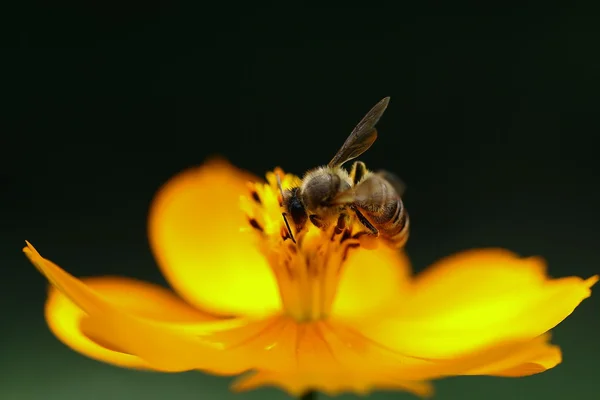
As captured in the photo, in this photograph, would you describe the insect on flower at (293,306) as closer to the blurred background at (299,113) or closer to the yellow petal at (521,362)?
the yellow petal at (521,362)

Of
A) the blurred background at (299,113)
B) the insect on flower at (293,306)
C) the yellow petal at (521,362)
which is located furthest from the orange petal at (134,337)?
the blurred background at (299,113)

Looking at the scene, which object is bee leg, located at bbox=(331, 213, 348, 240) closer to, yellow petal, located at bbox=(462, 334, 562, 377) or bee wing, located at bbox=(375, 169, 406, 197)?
bee wing, located at bbox=(375, 169, 406, 197)

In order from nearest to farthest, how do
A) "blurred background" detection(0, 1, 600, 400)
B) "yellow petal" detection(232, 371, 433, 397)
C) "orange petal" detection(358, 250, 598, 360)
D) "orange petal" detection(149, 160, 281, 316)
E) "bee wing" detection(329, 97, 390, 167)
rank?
"yellow petal" detection(232, 371, 433, 397), "orange petal" detection(358, 250, 598, 360), "bee wing" detection(329, 97, 390, 167), "orange petal" detection(149, 160, 281, 316), "blurred background" detection(0, 1, 600, 400)

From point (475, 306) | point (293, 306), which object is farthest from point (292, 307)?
point (475, 306)

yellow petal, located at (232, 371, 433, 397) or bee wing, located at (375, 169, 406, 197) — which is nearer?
yellow petal, located at (232, 371, 433, 397)

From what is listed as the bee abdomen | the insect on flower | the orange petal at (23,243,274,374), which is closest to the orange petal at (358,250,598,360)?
the insect on flower

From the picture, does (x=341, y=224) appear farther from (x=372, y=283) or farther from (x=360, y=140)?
(x=372, y=283)
